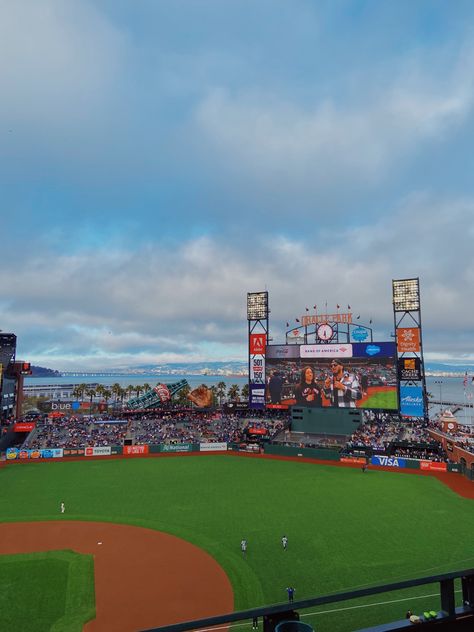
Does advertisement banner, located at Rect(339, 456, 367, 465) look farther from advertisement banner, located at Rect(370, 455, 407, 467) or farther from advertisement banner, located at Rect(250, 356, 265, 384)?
advertisement banner, located at Rect(250, 356, 265, 384)

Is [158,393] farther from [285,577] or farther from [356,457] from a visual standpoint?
[285,577]

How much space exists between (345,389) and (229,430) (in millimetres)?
21133

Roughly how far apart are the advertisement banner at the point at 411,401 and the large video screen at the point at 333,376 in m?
1.66

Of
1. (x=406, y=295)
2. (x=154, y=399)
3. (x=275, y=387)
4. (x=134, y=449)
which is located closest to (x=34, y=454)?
(x=134, y=449)

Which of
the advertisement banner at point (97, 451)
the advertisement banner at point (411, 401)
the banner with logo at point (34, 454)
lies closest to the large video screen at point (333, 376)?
the advertisement banner at point (411, 401)

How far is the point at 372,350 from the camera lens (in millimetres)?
62031

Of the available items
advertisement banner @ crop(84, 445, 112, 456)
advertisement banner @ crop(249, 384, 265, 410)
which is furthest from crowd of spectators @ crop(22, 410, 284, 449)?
advertisement banner @ crop(249, 384, 265, 410)

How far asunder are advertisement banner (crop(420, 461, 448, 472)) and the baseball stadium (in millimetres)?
164

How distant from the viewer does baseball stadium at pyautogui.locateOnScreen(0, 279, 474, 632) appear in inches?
774

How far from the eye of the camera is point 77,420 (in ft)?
246

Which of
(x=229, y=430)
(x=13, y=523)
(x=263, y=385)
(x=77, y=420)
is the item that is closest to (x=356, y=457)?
(x=263, y=385)


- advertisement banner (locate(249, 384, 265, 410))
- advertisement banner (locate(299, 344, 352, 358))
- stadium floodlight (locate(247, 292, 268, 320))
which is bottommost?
advertisement banner (locate(249, 384, 265, 410))

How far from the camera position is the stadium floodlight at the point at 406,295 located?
6512 centimetres

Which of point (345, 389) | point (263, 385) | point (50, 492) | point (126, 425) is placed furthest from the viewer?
point (126, 425)
